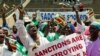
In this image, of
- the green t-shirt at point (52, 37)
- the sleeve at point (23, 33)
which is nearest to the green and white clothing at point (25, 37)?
the sleeve at point (23, 33)

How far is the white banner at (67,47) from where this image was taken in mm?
8289

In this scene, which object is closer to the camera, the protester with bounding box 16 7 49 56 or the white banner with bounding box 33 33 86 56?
the protester with bounding box 16 7 49 56

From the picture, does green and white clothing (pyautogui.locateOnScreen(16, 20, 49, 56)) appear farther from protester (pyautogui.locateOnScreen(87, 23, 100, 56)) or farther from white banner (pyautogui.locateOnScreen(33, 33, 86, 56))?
protester (pyautogui.locateOnScreen(87, 23, 100, 56))

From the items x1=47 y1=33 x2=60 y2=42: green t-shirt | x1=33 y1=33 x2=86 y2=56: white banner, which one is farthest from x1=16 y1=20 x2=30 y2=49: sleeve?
x1=47 y1=33 x2=60 y2=42: green t-shirt

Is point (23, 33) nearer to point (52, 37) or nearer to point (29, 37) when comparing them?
point (29, 37)

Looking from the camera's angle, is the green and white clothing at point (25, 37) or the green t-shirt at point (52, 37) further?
the green t-shirt at point (52, 37)

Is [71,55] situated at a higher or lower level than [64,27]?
lower

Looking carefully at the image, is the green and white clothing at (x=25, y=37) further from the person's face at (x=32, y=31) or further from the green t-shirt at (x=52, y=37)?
the green t-shirt at (x=52, y=37)

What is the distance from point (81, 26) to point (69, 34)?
50 centimetres

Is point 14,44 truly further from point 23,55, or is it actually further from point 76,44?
point 76,44

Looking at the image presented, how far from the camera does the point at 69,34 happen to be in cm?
917

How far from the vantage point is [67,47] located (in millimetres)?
8414

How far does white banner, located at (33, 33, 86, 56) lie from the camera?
8289 millimetres

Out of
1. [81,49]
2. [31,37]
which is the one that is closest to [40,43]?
[31,37]
